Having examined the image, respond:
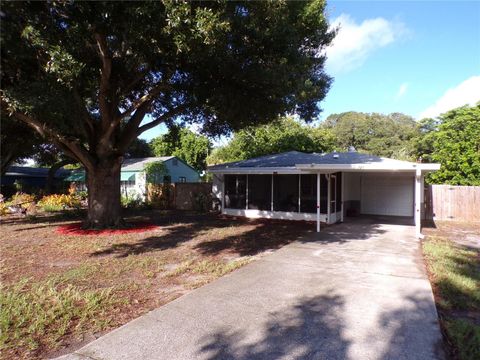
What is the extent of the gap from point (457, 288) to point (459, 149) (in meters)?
15.3

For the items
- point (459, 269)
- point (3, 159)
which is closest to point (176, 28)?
point (459, 269)

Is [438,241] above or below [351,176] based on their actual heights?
below

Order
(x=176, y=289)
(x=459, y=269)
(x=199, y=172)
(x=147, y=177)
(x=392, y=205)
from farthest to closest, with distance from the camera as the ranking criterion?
1. (x=199, y=172)
2. (x=147, y=177)
3. (x=392, y=205)
4. (x=459, y=269)
5. (x=176, y=289)

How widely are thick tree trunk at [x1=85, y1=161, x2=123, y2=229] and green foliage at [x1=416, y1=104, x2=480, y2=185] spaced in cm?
1689

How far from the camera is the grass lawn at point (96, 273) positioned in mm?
4023

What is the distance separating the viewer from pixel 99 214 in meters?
11.8

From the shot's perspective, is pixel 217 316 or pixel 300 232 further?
pixel 300 232

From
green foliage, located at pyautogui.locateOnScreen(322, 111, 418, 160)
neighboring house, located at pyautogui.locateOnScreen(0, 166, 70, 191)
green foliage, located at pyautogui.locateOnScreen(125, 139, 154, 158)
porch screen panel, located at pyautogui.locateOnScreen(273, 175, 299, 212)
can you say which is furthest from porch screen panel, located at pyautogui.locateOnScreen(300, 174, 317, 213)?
green foliage, located at pyautogui.locateOnScreen(322, 111, 418, 160)

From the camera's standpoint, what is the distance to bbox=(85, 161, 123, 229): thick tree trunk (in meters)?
11.7

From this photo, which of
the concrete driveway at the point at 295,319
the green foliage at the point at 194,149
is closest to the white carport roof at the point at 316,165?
the concrete driveway at the point at 295,319

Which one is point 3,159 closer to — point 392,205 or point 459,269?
point 392,205

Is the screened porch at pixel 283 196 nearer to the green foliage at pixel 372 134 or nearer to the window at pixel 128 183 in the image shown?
the window at pixel 128 183

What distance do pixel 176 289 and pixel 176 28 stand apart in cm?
451

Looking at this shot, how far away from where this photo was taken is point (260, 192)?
15.7 meters
